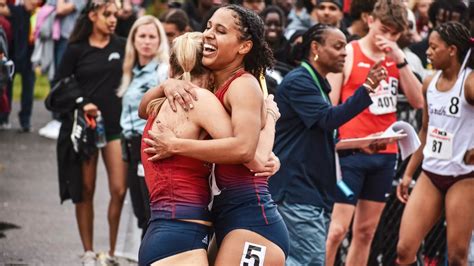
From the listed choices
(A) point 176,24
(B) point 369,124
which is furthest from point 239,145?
(A) point 176,24

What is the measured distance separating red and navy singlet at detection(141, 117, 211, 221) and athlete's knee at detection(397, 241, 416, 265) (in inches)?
125

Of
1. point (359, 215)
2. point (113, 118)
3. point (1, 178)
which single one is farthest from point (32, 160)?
point (359, 215)

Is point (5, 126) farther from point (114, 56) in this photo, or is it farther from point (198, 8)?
point (114, 56)

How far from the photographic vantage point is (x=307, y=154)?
8180 millimetres

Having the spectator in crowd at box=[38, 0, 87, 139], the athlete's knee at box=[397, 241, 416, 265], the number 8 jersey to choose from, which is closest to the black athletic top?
the athlete's knee at box=[397, 241, 416, 265]

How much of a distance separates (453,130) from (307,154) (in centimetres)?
127

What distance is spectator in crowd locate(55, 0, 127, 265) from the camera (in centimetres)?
1036

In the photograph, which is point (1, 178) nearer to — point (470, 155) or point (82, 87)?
point (82, 87)

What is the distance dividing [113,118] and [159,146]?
4.70 meters

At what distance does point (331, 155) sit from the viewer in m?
8.28

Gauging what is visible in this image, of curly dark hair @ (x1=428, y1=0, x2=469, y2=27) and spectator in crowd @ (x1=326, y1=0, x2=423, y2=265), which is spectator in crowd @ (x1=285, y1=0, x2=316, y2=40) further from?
spectator in crowd @ (x1=326, y1=0, x2=423, y2=265)

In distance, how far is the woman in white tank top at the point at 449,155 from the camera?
8734 mm

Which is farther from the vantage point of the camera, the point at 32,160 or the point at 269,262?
the point at 32,160

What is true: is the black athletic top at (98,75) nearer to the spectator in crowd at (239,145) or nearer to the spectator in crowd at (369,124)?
the spectator in crowd at (369,124)
